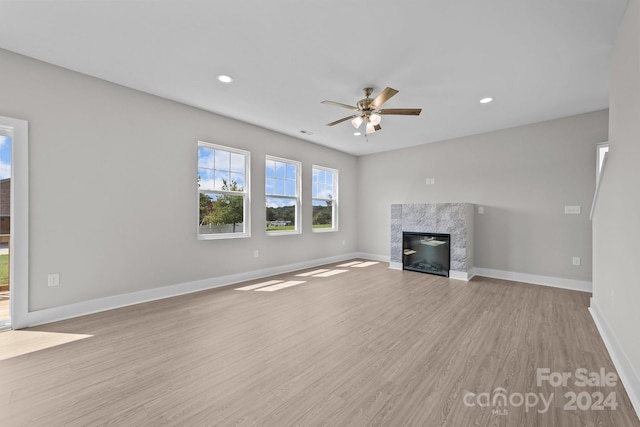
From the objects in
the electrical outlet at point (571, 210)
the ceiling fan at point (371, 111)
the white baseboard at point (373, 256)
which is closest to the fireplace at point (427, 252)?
the white baseboard at point (373, 256)

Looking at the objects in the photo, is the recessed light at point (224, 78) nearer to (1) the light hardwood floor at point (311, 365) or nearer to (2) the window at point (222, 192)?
(2) the window at point (222, 192)

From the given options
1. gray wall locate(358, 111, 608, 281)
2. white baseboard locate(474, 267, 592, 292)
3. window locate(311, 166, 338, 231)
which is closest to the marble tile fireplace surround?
white baseboard locate(474, 267, 592, 292)

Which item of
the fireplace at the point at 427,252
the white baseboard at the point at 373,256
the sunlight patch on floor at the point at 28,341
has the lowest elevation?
the sunlight patch on floor at the point at 28,341

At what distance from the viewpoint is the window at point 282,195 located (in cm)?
507

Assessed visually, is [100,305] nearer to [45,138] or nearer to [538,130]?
[45,138]

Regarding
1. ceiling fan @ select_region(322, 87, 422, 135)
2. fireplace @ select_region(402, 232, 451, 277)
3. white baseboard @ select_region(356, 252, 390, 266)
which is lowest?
white baseboard @ select_region(356, 252, 390, 266)

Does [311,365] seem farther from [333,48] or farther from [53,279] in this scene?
[53,279]

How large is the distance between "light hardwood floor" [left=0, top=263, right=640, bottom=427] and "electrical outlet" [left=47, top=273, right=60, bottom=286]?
42cm

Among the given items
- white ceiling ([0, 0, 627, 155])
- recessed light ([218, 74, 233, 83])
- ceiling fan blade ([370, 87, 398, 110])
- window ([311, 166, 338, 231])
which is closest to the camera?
white ceiling ([0, 0, 627, 155])

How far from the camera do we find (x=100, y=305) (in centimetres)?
311

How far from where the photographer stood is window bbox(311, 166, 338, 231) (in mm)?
6008

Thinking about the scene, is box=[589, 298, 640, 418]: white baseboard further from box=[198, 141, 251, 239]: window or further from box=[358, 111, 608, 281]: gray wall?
box=[198, 141, 251, 239]: window

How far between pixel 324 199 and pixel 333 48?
3.92 meters

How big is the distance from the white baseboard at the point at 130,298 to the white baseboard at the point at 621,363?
4.35 m
